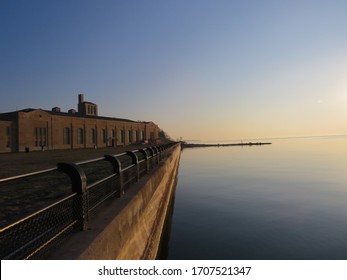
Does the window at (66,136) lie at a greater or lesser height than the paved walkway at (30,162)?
greater

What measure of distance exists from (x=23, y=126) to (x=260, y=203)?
44.6 metres

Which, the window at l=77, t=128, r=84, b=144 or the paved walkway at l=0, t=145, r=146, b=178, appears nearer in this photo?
the paved walkway at l=0, t=145, r=146, b=178

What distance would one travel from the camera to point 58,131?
57.1 m

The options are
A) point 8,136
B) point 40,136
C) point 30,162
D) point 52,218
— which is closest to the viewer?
point 52,218

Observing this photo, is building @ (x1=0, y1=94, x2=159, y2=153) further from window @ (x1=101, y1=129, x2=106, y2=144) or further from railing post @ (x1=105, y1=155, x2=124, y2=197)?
railing post @ (x1=105, y1=155, x2=124, y2=197)

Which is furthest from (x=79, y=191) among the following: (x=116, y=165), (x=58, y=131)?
(x=58, y=131)

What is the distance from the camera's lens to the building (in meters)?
46.8

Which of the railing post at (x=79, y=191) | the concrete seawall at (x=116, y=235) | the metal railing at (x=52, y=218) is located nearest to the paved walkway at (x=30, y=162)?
the concrete seawall at (x=116, y=235)

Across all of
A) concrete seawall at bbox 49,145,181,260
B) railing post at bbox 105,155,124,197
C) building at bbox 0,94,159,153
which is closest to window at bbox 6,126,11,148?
building at bbox 0,94,159,153

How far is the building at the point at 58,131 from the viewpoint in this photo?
153ft

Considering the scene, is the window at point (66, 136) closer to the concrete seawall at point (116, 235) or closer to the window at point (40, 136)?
the window at point (40, 136)

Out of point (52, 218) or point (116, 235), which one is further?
point (116, 235)

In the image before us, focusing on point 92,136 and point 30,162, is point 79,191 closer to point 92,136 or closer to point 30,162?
point 30,162
